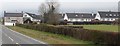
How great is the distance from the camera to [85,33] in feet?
105

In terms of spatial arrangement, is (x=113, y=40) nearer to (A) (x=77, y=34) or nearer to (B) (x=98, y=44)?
(B) (x=98, y=44)

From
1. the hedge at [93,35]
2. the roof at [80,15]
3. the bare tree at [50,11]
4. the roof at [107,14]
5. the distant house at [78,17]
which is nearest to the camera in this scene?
the hedge at [93,35]

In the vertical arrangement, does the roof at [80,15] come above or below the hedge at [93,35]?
above

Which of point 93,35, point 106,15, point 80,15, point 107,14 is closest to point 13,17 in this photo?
point 80,15

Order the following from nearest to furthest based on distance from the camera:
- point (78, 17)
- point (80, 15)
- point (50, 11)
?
point (50, 11), point (80, 15), point (78, 17)

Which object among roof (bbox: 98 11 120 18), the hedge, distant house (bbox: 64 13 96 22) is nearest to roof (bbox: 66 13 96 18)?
distant house (bbox: 64 13 96 22)

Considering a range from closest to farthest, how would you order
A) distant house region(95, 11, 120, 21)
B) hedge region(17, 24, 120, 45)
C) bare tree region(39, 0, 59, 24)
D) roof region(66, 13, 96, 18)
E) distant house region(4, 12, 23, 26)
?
hedge region(17, 24, 120, 45) < bare tree region(39, 0, 59, 24) < distant house region(95, 11, 120, 21) < distant house region(4, 12, 23, 26) < roof region(66, 13, 96, 18)

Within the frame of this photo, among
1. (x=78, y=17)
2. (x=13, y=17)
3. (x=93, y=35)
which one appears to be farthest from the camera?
(x=13, y=17)

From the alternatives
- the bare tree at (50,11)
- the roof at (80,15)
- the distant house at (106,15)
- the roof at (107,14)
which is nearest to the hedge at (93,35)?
the bare tree at (50,11)

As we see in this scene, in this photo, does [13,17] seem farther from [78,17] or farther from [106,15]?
[106,15]

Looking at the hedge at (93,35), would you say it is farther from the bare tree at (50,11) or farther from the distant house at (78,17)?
the distant house at (78,17)

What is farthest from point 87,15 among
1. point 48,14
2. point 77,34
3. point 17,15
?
point 77,34

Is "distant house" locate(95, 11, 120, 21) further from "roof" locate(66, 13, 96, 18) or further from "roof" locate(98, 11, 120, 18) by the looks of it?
"roof" locate(66, 13, 96, 18)

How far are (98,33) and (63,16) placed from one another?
5456 inches
